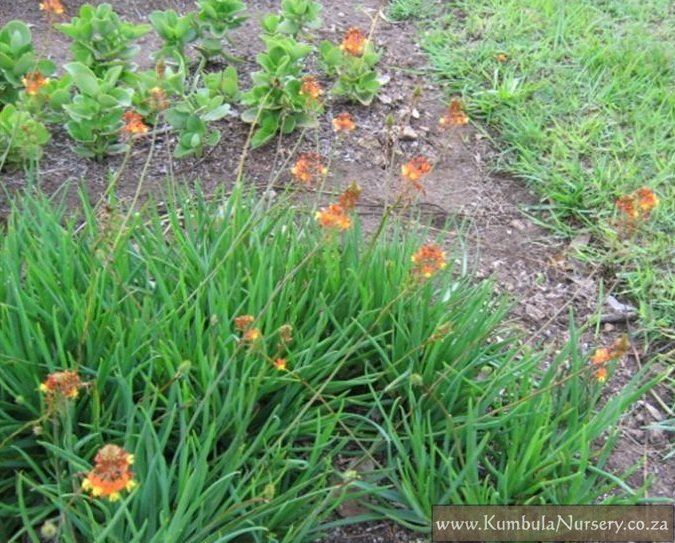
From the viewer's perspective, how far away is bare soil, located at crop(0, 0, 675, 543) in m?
2.39

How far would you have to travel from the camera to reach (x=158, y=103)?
1802 mm

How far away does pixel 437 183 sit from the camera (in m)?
2.93

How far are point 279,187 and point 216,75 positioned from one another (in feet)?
1.79

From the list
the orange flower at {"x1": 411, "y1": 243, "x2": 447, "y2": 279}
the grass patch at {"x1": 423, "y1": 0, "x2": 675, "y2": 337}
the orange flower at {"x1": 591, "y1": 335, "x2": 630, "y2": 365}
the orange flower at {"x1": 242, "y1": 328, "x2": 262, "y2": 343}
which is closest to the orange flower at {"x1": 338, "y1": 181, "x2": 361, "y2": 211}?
the orange flower at {"x1": 411, "y1": 243, "x2": 447, "y2": 279}

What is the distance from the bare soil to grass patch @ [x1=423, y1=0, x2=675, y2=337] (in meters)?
0.11

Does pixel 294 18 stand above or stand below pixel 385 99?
above

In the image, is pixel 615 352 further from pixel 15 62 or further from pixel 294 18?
pixel 15 62

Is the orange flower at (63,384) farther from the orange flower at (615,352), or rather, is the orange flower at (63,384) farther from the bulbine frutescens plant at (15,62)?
the bulbine frutescens plant at (15,62)

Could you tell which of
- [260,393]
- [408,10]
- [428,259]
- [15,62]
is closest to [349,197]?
[428,259]

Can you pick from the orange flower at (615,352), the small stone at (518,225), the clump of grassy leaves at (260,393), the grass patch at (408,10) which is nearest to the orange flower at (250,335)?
the clump of grassy leaves at (260,393)

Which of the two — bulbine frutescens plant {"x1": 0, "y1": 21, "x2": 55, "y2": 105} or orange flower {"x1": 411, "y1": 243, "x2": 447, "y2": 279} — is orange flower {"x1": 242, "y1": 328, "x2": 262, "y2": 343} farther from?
bulbine frutescens plant {"x1": 0, "y1": 21, "x2": 55, "y2": 105}

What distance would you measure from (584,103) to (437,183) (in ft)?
2.70

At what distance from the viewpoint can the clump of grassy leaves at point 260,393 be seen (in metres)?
1.61

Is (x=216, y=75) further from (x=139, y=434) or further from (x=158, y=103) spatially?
(x=139, y=434)
